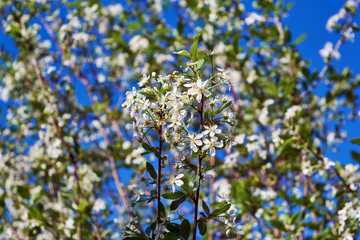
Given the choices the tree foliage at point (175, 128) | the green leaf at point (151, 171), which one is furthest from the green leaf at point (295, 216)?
the green leaf at point (151, 171)

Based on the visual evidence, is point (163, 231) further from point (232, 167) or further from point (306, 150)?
point (232, 167)

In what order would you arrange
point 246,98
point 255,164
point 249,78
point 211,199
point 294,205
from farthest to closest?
point 246,98
point 249,78
point 255,164
point 211,199
point 294,205

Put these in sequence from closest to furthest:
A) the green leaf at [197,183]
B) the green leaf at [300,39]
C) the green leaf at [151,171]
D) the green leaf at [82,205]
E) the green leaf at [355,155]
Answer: the green leaf at [197,183] → the green leaf at [151,171] → the green leaf at [355,155] → the green leaf at [82,205] → the green leaf at [300,39]

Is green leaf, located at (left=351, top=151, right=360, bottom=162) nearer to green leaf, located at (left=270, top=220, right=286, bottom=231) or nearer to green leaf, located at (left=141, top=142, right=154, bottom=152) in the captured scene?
green leaf, located at (left=270, top=220, right=286, bottom=231)

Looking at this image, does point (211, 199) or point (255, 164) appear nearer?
point (211, 199)

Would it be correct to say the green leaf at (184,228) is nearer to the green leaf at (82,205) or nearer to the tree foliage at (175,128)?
the tree foliage at (175,128)

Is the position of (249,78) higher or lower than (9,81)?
lower

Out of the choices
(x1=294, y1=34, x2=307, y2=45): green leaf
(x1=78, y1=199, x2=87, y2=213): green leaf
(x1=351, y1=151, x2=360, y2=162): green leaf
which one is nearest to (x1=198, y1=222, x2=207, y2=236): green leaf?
(x1=351, y1=151, x2=360, y2=162): green leaf

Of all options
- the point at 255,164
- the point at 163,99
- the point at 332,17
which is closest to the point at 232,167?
the point at 255,164

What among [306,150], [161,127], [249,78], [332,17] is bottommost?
[161,127]

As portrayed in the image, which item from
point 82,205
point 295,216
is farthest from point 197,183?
point 82,205

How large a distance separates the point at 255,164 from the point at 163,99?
7.63ft

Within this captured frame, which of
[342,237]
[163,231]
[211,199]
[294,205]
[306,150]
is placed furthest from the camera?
[211,199]

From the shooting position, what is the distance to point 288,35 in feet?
11.0
